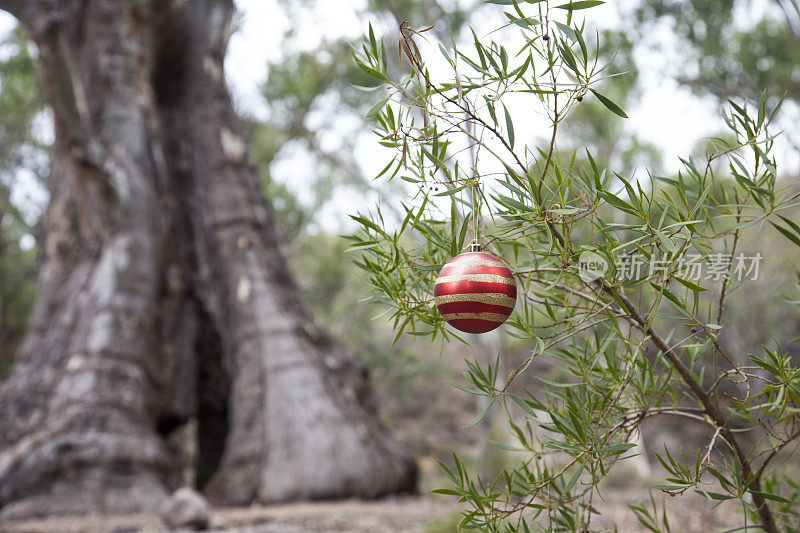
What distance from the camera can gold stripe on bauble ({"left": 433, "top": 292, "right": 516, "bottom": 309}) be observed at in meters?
1.08

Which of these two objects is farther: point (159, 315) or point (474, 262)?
point (159, 315)

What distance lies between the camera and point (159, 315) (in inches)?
168

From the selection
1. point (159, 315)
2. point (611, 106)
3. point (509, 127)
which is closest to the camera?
point (611, 106)

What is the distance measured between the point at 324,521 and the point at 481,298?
7.66 ft

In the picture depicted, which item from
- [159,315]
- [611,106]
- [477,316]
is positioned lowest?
[477,316]

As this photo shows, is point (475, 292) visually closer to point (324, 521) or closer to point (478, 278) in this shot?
point (478, 278)

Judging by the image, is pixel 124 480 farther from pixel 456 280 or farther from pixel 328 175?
pixel 328 175

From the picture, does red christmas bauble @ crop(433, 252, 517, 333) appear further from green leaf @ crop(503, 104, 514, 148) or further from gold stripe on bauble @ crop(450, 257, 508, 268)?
green leaf @ crop(503, 104, 514, 148)

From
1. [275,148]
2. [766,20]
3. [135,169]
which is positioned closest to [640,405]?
[135,169]

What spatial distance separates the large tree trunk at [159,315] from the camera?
340cm

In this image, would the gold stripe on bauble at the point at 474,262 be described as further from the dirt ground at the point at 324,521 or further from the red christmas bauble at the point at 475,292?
the dirt ground at the point at 324,521

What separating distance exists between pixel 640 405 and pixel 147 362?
11.0 ft

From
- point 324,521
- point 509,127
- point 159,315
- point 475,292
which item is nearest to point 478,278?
point 475,292

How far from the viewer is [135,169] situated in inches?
172
